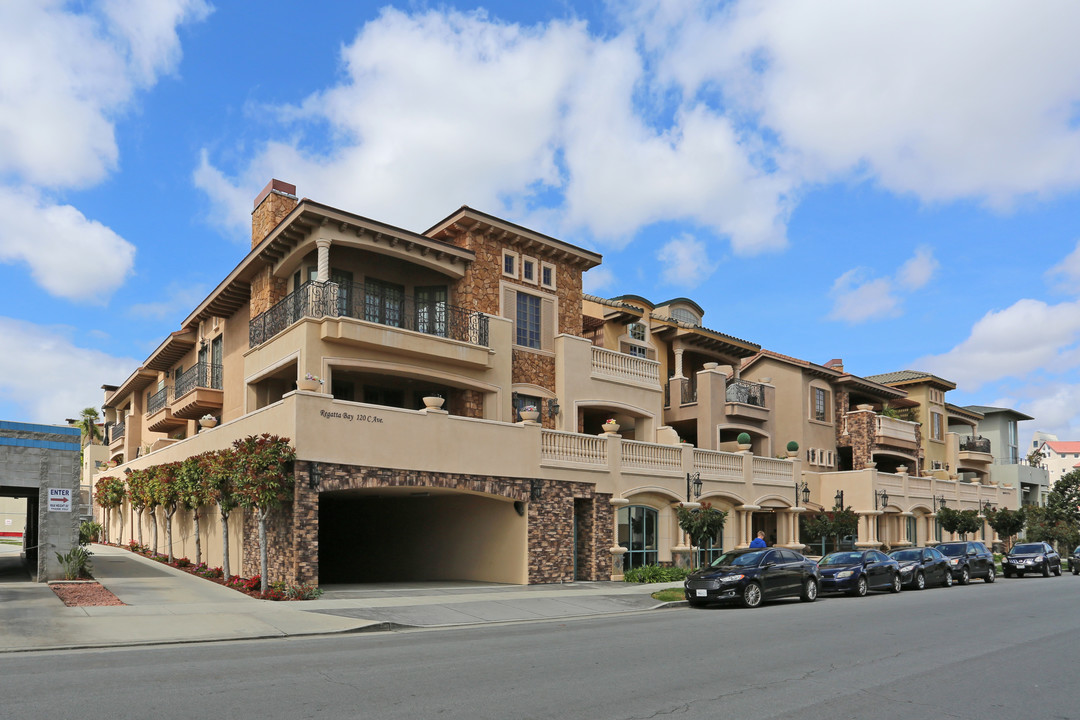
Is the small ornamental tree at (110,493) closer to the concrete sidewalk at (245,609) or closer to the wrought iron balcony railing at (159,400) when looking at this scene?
the wrought iron balcony railing at (159,400)

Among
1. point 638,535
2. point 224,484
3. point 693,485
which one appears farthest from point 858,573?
point 224,484

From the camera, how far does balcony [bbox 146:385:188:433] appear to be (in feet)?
120

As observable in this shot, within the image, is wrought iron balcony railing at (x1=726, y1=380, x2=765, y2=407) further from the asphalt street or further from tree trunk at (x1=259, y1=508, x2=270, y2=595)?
tree trunk at (x1=259, y1=508, x2=270, y2=595)

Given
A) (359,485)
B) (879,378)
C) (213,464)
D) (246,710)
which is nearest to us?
(246,710)

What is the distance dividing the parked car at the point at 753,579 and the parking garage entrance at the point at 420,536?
19.1ft

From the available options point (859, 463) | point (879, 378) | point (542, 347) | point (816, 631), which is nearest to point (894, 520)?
point (859, 463)

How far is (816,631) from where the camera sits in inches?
628

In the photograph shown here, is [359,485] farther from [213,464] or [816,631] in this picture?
[816,631]

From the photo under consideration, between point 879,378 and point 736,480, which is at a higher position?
point 879,378

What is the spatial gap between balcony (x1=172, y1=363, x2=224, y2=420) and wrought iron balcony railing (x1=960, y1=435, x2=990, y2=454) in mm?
47160

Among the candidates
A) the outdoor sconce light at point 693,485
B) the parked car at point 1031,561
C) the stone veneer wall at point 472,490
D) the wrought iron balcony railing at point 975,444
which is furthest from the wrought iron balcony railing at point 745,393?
the wrought iron balcony railing at point 975,444

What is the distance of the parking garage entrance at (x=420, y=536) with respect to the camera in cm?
2583

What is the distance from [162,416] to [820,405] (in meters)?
31.3

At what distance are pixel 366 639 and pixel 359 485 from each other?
7377 millimetres
